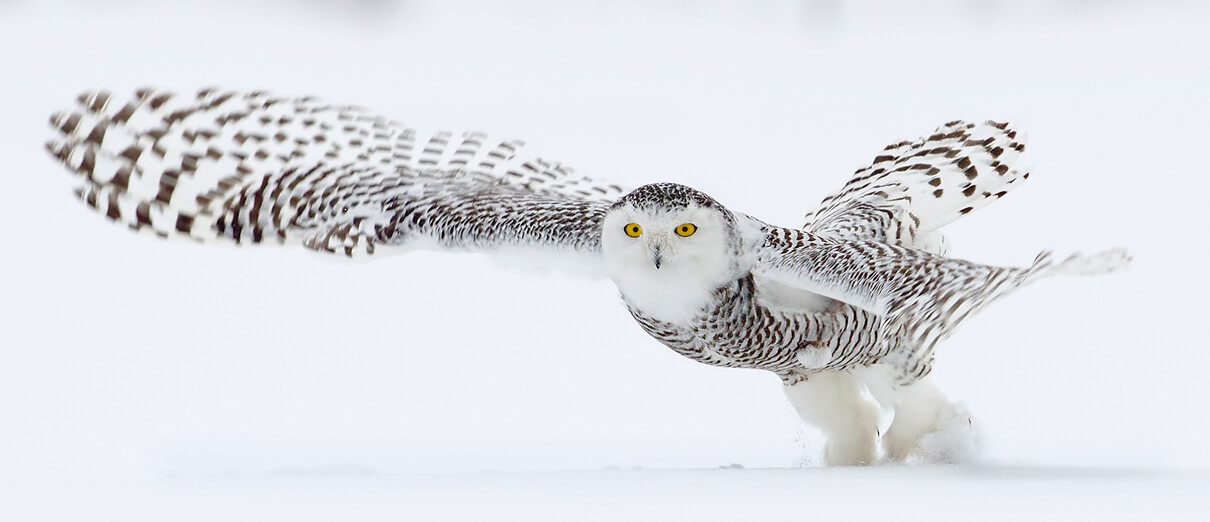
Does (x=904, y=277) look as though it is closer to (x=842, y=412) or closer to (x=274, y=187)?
(x=842, y=412)

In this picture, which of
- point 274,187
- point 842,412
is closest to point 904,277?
point 842,412

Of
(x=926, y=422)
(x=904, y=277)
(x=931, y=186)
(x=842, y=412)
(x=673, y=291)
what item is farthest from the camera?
(x=931, y=186)

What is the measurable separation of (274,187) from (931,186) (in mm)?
2350

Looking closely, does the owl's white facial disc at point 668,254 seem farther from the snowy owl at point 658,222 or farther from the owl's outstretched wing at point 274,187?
the owl's outstretched wing at point 274,187

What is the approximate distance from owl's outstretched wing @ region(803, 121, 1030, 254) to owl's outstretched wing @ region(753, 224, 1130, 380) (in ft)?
1.56

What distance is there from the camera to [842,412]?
456 cm

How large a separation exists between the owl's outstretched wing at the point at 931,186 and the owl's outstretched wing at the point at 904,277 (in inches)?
18.7

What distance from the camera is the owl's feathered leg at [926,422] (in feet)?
14.0

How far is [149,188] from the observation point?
4676mm

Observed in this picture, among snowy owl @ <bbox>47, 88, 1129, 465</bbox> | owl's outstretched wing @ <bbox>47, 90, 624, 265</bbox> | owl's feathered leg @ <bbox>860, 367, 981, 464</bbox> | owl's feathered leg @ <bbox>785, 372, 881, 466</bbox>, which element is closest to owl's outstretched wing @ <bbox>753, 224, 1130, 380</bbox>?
snowy owl @ <bbox>47, 88, 1129, 465</bbox>

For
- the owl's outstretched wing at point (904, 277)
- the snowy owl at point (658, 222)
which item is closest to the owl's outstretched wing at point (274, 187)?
the snowy owl at point (658, 222)

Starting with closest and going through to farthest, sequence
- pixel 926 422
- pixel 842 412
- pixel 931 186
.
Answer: pixel 926 422 → pixel 842 412 → pixel 931 186

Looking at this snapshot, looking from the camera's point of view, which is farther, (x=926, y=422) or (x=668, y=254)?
(x=926, y=422)

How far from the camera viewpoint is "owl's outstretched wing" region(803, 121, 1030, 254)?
14.8 ft
